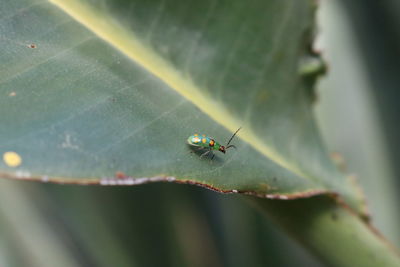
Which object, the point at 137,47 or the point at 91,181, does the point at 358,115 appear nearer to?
the point at 137,47

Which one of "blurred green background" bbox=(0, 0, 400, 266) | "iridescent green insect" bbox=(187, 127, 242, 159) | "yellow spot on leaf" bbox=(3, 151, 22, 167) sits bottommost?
"blurred green background" bbox=(0, 0, 400, 266)

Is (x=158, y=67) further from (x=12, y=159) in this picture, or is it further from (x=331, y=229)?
(x=331, y=229)

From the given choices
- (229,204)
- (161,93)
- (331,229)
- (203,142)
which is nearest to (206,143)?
(203,142)

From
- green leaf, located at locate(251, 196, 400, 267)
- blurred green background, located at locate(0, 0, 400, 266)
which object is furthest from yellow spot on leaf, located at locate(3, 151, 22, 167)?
blurred green background, located at locate(0, 0, 400, 266)

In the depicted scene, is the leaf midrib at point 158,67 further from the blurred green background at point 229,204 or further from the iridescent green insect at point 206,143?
the blurred green background at point 229,204

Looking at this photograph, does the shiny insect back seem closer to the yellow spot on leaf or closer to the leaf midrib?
the leaf midrib

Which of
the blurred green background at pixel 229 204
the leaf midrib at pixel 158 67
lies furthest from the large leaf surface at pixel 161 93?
the blurred green background at pixel 229 204
